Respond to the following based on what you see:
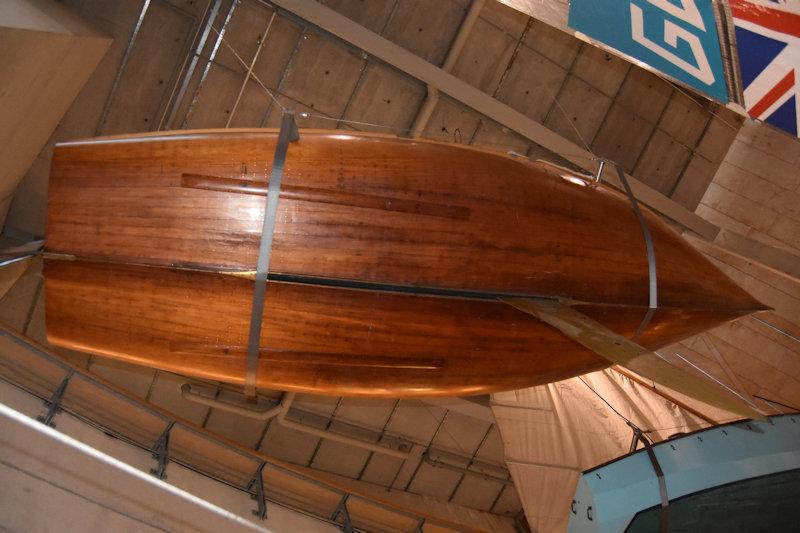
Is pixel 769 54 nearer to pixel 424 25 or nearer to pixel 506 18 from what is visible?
pixel 506 18

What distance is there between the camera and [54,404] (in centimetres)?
413

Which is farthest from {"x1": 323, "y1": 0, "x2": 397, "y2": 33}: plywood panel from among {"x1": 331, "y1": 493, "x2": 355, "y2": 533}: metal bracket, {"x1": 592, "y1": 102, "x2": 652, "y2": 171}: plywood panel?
{"x1": 331, "y1": 493, "x2": 355, "y2": 533}: metal bracket

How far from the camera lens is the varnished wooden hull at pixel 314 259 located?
2570 millimetres

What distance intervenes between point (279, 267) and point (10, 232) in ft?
11.9

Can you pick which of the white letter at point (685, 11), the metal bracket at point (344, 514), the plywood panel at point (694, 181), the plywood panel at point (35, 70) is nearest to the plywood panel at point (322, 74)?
the plywood panel at point (35, 70)

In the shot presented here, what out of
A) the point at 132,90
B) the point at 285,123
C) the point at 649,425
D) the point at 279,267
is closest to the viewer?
the point at 279,267

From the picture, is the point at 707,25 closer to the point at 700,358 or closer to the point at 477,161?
the point at 477,161

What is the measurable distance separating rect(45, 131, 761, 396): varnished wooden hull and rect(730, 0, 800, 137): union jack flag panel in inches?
49.5

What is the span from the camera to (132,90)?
4930 millimetres

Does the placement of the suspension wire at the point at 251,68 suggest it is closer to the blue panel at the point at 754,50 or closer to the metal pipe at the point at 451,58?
the metal pipe at the point at 451,58

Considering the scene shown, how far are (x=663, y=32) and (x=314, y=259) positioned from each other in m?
2.10

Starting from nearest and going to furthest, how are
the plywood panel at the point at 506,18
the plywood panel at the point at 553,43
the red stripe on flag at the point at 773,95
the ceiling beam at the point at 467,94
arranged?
the red stripe on flag at the point at 773,95
the ceiling beam at the point at 467,94
the plywood panel at the point at 506,18
the plywood panel at the point at 553,43

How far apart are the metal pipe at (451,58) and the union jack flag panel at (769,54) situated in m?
2.45

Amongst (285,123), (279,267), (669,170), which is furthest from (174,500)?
(669,170)
